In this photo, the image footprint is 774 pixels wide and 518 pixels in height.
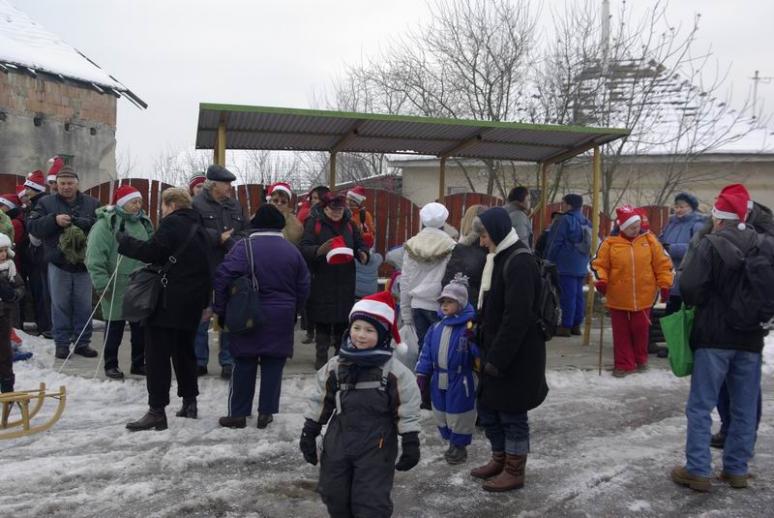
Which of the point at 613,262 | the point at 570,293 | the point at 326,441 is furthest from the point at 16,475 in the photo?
the point at 570,293

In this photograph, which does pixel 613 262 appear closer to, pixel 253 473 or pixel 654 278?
pixel 654 278

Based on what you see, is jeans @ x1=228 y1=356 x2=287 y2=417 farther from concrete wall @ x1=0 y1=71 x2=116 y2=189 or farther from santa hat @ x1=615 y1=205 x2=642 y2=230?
concrete wall @ x1=0 y1=71 x2=116 y2=189

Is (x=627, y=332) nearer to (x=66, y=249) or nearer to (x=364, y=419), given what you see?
(x=364, y=419)

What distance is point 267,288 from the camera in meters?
5.39

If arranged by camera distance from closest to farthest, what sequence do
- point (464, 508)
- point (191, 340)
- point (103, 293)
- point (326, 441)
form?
point (326, 441) → point (464, 508) → point (191, 340) → point (103, 293)

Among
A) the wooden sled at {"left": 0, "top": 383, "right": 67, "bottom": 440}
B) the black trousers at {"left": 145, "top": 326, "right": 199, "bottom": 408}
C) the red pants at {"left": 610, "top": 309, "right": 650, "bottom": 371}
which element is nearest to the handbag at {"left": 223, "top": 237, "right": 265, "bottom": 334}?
the black trousers at {"left": 145, "top": 326, "right": 199, "bottom": 408}

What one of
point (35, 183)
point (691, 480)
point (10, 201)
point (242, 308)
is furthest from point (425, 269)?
point (10, 201)

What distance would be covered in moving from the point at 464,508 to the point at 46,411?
3.57 m

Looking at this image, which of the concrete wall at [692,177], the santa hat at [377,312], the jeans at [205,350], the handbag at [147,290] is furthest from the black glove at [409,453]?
the concrete wall at [692,177]

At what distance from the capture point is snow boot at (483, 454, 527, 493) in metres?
4.41

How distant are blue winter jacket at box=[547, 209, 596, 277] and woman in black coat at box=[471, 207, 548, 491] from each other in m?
4.89

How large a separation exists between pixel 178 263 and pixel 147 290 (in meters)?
0.30

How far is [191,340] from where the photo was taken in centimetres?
557

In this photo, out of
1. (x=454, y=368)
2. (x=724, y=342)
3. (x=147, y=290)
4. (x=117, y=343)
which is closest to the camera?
(x=724, y=342)
